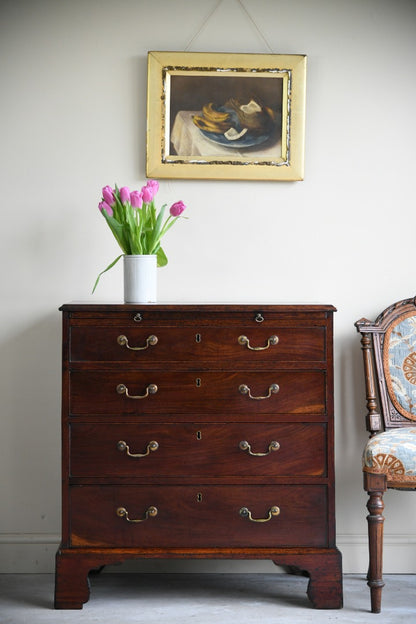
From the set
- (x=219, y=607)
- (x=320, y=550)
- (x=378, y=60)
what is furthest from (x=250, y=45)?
(x=219, y=607)

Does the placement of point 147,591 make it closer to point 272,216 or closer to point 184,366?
point 184,366

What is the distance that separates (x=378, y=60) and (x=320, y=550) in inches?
83.4

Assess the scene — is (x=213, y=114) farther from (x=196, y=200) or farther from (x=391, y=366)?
(x=391, y=366)

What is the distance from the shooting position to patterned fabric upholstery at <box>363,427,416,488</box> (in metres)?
2.55

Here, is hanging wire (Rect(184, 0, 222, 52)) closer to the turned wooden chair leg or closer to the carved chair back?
the carved chair back

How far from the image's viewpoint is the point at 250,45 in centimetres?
312

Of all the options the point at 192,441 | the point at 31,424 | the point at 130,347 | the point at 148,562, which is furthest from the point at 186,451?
the point at 31,424

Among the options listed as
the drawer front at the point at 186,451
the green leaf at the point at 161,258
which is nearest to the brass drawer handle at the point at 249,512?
the drawer front at the point at 186,451

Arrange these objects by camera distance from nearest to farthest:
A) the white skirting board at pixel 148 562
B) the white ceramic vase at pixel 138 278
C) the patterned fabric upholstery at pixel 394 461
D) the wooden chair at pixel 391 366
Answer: the patterned fabric upholstery at pixel 394 461 < the white ceramic vase at pixel 138 278 < the wooden chair at pixel 391 366 < the white skirting board at pixel 148 562

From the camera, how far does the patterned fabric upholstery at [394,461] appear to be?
2555mm

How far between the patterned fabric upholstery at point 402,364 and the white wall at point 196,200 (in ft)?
0.68

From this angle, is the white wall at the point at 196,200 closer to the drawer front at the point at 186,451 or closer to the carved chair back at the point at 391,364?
the carved chair back at the point at 391,364

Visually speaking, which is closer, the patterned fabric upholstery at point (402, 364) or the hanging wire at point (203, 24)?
the patterned fabric upholstery at point (402, 364)

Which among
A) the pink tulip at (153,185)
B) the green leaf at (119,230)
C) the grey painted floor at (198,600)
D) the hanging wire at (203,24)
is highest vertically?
the hanging wire at (203,24)
